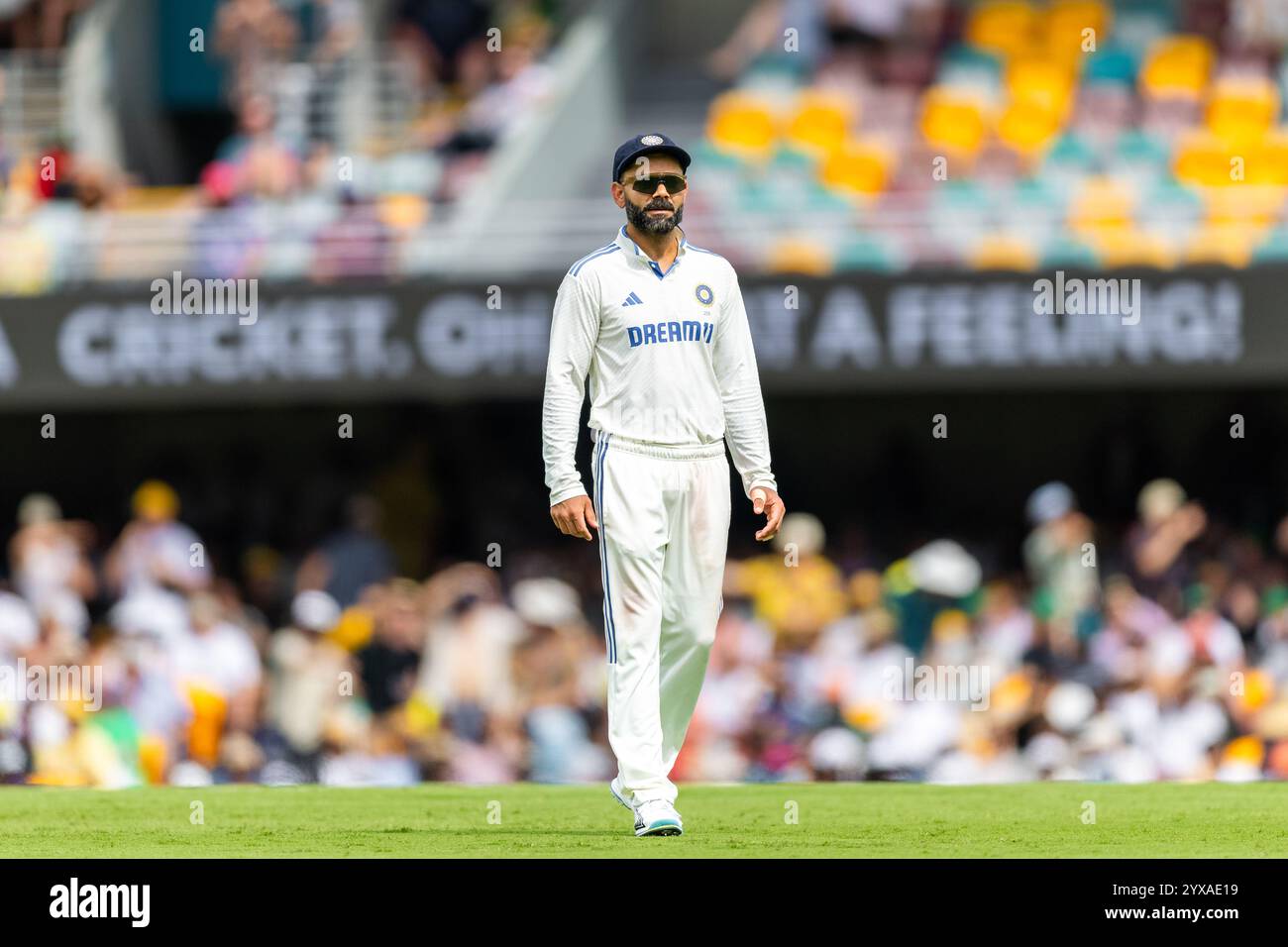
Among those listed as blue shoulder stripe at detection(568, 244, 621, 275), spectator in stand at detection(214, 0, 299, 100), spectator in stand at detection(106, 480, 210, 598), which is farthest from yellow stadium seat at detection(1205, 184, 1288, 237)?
blue shoulder stripe at detection(568, 244, 621, 275)

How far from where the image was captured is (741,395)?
7695mm

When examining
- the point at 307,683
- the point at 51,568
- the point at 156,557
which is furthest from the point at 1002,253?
the point at 51,568

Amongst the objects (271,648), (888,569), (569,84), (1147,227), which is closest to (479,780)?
(271,648)

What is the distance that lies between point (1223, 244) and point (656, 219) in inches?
318

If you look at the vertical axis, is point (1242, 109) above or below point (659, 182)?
above

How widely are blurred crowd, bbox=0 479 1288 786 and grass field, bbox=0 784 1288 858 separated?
11.2 ft

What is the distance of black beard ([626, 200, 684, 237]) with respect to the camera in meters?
7.40

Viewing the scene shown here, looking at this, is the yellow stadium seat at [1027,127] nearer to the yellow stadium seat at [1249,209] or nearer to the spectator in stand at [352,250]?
the yellow stadium seat at [1249,209]

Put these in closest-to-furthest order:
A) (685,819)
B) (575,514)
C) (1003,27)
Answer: (575,514)
(685,819)
(1003,27)

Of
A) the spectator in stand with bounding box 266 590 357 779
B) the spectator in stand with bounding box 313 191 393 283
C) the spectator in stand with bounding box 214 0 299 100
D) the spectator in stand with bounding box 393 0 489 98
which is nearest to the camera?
the spectator in stand with bounding box 266 590 357 779

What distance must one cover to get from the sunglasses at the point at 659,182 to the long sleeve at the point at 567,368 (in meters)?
0.32

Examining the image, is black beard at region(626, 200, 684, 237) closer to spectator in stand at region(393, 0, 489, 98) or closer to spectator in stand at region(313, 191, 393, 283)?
spectator in stand at region(313, 191, 393, 283)

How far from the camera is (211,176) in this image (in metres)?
16.7

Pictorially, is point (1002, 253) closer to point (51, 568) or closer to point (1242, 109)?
point (1242, 109)
